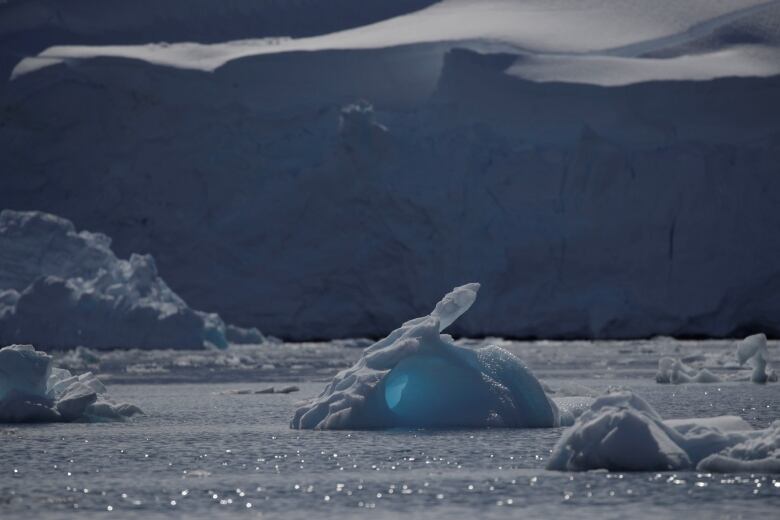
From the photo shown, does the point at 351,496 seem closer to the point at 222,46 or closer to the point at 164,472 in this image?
the point at 164,472

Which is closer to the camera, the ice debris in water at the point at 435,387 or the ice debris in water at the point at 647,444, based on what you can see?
the ice debris in water at the point at 647,444

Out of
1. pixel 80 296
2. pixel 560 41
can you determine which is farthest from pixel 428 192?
pixel 560 41

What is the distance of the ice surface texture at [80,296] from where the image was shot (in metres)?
28.9

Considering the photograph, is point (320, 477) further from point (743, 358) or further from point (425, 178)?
point (425, 178)

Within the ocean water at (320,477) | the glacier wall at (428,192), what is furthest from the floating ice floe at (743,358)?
the glacier wall at (428,192)

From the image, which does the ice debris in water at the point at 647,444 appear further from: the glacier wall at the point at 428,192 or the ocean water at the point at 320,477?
the glacier wall at the point at 428,192

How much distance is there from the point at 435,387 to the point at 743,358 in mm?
8472

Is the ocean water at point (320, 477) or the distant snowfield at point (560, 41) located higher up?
the distant snowfield at point (560, 41)

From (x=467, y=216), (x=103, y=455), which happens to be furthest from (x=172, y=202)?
(x=103, y=455)

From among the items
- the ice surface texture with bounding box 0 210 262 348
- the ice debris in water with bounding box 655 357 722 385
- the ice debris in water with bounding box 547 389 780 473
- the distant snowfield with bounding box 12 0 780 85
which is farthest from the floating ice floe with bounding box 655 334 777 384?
the distant snowfield with bounding box 12 0 780 85

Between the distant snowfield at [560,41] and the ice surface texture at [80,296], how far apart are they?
763cm

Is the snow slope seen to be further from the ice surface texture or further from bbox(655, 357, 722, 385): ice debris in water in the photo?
bbox(655, 357, 722, 385): ice debris in water

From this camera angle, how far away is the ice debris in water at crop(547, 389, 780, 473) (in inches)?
377

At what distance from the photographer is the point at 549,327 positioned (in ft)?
103
